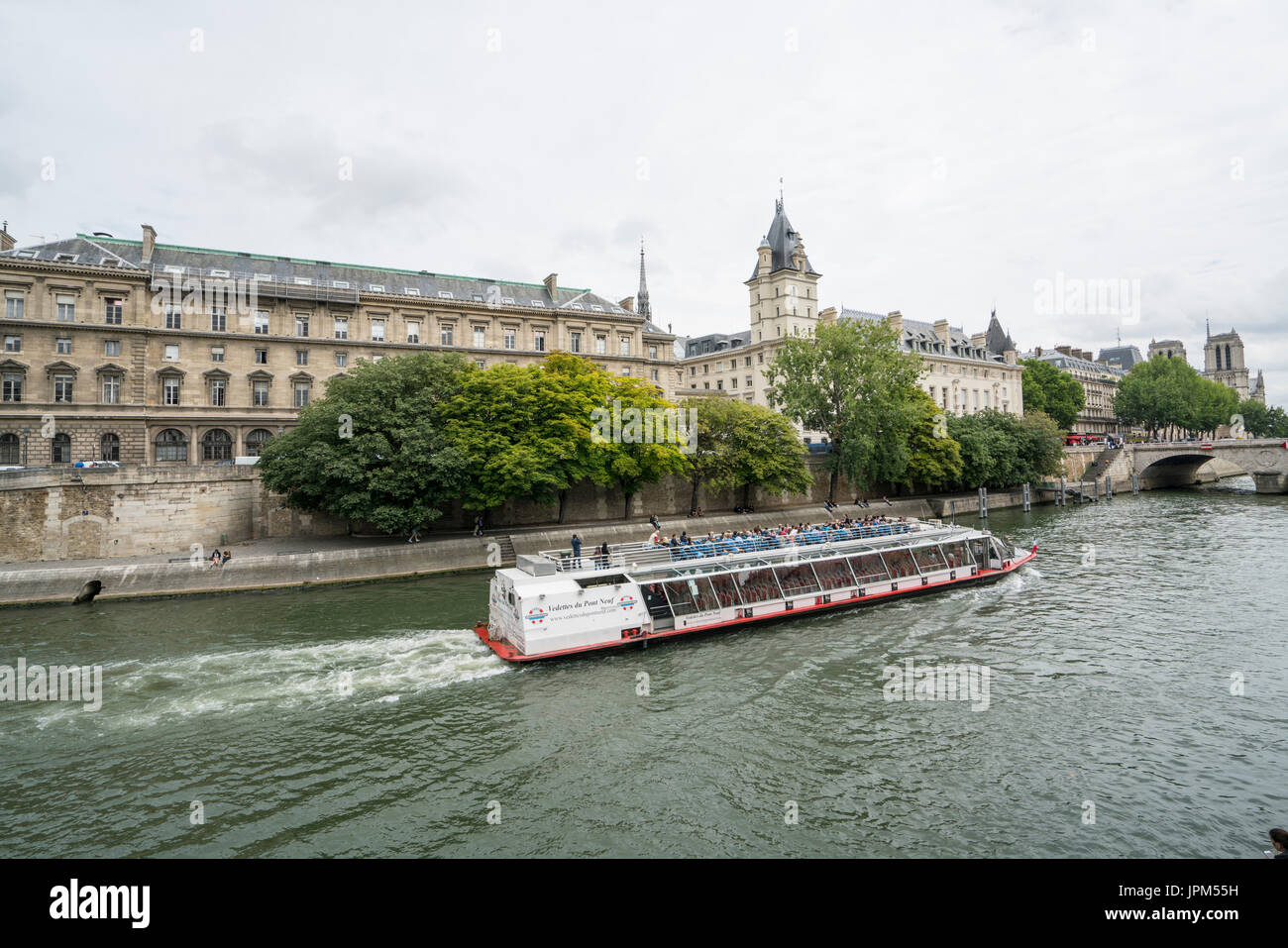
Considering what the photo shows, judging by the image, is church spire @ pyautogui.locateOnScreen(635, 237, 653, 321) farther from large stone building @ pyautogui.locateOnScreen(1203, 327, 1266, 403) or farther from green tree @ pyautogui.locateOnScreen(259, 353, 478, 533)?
large stone building @ pyautogui.locateOnScreen(1203, 327, 1266, 403)

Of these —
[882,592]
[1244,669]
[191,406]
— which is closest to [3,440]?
[191,406]

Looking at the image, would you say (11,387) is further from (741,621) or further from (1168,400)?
(1168,400)

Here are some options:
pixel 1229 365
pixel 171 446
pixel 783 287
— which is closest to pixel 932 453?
pixel 783 287

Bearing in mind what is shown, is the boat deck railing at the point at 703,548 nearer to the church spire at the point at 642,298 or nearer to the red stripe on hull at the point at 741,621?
the red stripe on hull at the point at 741,621

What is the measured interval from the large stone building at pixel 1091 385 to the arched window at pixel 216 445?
134779 mm

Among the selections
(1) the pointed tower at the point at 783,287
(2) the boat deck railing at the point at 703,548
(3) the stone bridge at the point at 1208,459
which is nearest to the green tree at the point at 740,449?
(2) the boat deck railing at the point at 703,548

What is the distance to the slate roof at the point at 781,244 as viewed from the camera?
79812 mm

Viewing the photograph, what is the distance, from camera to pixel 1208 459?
7994 centimetres

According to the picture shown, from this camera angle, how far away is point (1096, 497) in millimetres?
68188

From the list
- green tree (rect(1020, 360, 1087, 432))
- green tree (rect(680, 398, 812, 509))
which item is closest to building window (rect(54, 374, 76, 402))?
green tree (rect(680, 398, 812, 509))

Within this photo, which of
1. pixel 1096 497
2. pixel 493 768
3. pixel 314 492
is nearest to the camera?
pixel 493 768
